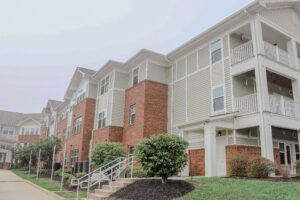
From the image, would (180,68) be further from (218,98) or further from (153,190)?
(153,190)

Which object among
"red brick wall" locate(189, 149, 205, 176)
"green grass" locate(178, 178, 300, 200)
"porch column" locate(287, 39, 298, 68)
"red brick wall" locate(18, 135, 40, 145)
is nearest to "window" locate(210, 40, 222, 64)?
"porch column" locate(287, 39, 298, 68)

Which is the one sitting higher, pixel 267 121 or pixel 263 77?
pixel 263 77

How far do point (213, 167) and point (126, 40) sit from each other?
6627 inches

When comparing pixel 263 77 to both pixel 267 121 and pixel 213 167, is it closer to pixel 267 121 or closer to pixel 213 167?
pixel 267 121

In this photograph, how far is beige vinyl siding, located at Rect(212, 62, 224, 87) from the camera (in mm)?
14979

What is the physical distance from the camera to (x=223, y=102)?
14.4 meters

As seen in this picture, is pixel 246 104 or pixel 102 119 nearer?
pixel 246 104

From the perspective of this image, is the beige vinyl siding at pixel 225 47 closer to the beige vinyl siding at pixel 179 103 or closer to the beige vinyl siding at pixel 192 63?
the beige vinyl siding at pixel 192 63

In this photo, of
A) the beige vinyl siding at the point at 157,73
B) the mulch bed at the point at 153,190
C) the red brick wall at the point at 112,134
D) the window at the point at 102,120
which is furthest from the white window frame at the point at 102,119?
the mulch bed at the point at 153,190

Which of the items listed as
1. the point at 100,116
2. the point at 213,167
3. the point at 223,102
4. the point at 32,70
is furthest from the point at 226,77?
the point at 32,70

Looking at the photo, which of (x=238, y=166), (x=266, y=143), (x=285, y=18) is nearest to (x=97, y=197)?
(x=238, y=166)

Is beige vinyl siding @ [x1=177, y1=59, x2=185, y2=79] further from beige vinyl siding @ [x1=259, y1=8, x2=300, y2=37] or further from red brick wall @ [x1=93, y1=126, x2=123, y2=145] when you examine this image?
red brick wall @ [x1=93, y1=126, x2=123, y2=145]

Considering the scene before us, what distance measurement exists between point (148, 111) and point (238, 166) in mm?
8448

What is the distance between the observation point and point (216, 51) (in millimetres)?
15711
